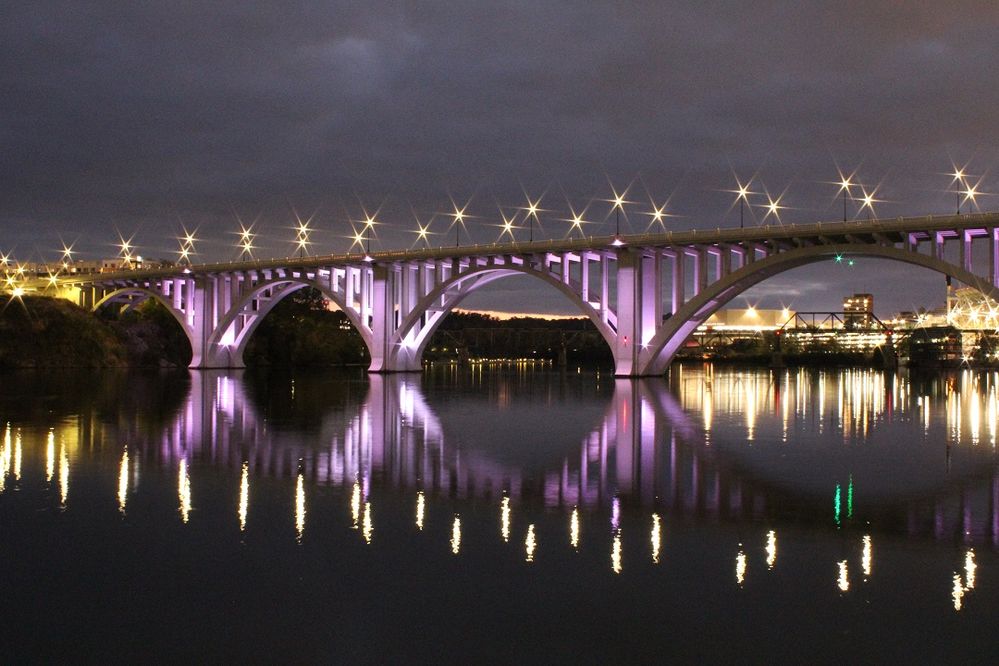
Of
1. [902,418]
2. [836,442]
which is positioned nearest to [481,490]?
[836,442]

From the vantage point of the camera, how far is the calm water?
7113 millimetres

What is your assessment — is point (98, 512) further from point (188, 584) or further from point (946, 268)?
point (946, 268)

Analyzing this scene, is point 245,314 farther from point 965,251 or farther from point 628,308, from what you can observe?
point 965,251

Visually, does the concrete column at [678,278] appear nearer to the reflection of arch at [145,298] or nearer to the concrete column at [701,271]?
the concrete column at [701,271]

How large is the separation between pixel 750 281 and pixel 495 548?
4438 cm

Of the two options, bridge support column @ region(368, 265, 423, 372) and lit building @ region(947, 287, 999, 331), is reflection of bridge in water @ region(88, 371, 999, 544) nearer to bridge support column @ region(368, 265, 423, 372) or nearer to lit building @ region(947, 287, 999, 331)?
bridge support column @ region(368, 265, 423, 372)

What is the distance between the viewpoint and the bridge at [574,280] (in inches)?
1781

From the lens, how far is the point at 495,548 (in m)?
9.87

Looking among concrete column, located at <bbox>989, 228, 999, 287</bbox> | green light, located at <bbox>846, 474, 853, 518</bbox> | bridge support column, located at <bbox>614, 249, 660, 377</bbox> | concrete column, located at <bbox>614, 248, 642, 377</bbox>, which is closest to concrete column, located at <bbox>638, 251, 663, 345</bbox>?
bridge support column, located at <bbox>614, 249, 660, 377</bbox>

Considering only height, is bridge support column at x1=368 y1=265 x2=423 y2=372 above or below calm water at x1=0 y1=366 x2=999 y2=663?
above

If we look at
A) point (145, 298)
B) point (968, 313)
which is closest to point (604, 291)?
point (145, 298)

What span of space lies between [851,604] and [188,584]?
558cm

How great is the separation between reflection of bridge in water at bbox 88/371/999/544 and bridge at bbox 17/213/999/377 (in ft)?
50.1

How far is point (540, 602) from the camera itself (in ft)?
26.1
